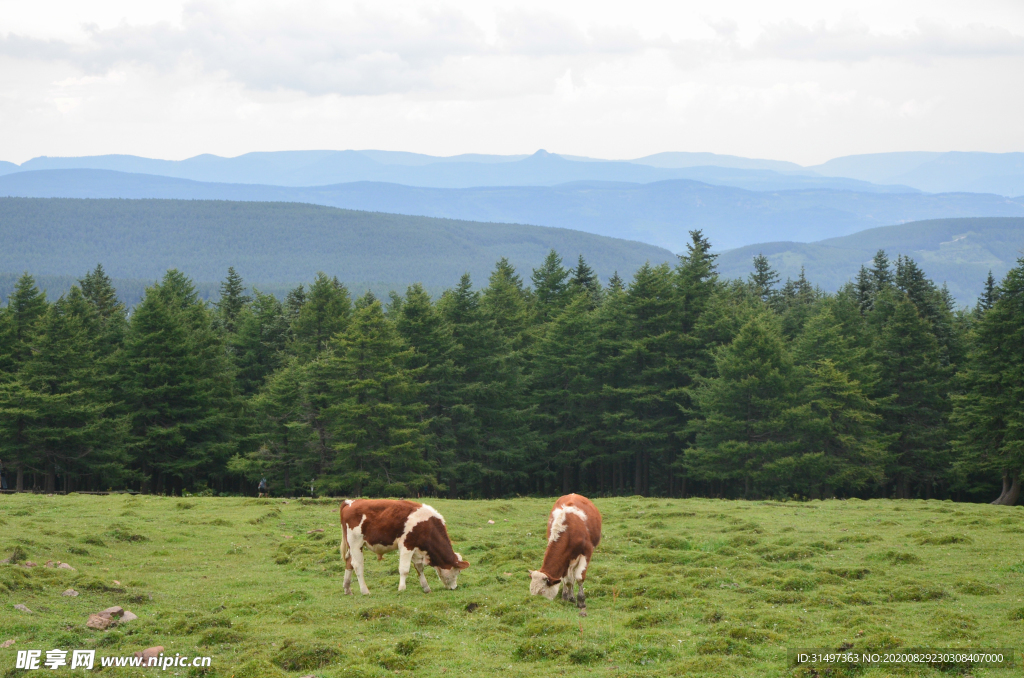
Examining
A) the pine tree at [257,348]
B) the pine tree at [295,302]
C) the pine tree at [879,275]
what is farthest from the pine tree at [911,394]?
the pine tree at [295,302]

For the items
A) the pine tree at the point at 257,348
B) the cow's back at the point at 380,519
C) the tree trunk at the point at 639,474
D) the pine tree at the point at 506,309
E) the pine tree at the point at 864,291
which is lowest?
the tree trunk at the point at 639,474

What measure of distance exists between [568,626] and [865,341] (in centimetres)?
5156

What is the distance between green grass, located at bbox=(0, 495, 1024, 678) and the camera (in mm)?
14094

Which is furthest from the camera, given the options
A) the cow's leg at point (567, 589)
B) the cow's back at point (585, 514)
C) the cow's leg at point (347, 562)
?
the cow's leg at point (347, 562)

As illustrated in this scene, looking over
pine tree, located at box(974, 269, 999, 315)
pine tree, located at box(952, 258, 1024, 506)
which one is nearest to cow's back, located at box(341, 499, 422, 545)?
pine tree, located at box(952, 258, 1024, 506)

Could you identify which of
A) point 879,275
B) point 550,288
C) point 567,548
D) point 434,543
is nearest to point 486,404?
point 550,288

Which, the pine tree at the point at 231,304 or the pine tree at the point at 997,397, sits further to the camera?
the pine tree at the point at 231,304

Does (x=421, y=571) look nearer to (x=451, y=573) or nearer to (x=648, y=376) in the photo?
(x=451, y=573)

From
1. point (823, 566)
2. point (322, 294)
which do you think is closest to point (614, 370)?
point (322, 294)

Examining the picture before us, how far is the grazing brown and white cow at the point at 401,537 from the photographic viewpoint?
19016 mm

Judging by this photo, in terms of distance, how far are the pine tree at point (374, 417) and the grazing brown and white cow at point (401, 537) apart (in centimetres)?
2876

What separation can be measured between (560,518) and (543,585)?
1.53m

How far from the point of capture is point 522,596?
18219mm

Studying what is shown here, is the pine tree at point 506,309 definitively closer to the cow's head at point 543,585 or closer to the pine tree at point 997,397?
the pine tree at point 997,397
